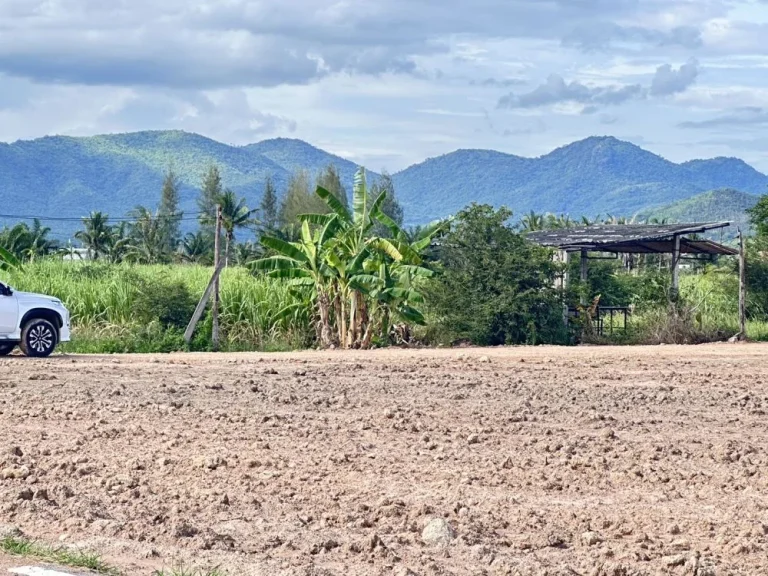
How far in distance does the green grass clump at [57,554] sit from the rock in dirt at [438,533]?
1936 mm

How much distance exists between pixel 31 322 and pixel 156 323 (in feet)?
15.0

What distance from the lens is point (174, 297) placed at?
87.2ft

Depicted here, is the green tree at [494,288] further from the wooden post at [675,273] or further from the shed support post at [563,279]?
the wooden post at [675,273]

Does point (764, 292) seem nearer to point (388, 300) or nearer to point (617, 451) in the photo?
point (388, 300)

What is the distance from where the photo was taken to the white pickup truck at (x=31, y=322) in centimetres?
2116

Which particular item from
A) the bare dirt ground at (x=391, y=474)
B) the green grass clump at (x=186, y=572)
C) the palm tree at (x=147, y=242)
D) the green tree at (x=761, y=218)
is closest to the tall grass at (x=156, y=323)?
the bare dirt ground at (x=391, y=474)

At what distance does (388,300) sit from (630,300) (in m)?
7.50

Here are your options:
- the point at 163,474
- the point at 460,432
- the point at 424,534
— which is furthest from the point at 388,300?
the point at 424,534

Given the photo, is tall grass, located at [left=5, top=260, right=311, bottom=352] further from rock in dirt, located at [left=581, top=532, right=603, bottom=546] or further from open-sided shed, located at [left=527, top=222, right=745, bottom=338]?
rock in dirt, located at [left=581, top=532, right=603, bottom=546]

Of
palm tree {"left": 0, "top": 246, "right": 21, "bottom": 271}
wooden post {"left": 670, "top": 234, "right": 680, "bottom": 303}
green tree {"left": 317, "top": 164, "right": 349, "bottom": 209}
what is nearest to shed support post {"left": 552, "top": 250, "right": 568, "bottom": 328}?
wooden post {"left": 670, "top": 234, "right": 680, "bottom": 303}

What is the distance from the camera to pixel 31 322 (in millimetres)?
21391

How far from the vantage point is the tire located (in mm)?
21383

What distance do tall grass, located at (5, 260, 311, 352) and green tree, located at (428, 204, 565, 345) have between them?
309 centimetres

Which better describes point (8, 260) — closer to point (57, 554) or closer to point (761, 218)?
point (761, 218)
